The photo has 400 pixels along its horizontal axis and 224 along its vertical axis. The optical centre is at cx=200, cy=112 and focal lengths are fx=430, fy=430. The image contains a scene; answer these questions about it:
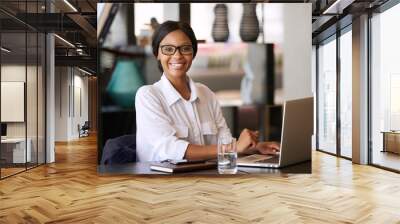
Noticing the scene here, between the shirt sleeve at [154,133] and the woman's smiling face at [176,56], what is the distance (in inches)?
14.1

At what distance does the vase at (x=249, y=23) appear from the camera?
546 cm

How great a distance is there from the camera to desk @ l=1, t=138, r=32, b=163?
5.95 meters

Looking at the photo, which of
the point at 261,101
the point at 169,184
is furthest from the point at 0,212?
the point at 261,101

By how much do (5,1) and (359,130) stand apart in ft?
19.6

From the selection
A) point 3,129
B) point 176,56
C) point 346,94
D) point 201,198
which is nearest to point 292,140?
point 201,198

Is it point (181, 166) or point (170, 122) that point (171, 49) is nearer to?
point (170, 122)

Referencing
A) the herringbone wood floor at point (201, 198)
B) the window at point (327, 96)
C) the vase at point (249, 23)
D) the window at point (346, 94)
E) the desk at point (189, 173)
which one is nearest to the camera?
the herringbone wood floor at point (201, 198)

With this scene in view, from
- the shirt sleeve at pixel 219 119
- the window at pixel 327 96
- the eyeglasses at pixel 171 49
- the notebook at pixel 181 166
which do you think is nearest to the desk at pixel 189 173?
the notebook at pixel 181 166

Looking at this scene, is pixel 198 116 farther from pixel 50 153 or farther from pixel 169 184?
pixel 50 153

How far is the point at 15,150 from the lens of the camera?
634 cm

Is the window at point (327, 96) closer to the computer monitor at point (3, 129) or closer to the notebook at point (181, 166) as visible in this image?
the notebook at point (181, 166)

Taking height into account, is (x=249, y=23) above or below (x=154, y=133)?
above

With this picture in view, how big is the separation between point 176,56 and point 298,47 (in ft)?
5.30

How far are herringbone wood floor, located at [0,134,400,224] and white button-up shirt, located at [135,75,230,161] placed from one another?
0.52 metres
